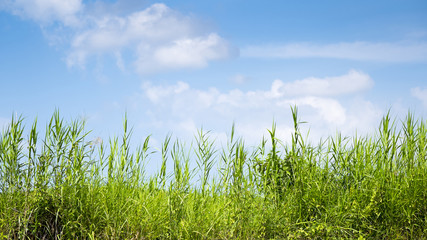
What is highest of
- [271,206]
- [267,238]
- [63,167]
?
[63,167]

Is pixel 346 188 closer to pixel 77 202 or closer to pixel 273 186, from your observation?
pixel 273 186

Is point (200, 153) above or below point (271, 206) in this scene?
above

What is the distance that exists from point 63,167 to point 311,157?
126 inches

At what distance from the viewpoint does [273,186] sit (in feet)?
19.4

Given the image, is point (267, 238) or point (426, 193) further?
point (426, 193)

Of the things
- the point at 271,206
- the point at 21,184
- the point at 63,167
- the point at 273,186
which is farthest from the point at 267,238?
the point at 21,184

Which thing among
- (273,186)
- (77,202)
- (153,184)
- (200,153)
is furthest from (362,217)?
(77,202)

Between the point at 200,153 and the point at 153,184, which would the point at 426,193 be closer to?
the point at 200,153

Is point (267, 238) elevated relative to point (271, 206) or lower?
lower

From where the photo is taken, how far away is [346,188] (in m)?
6.00

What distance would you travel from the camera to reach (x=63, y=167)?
5.52 meters

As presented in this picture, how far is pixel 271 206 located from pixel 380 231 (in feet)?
4.59

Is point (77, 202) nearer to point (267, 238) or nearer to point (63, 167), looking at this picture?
point (63, 167)

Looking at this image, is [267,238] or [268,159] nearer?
[267,238]
